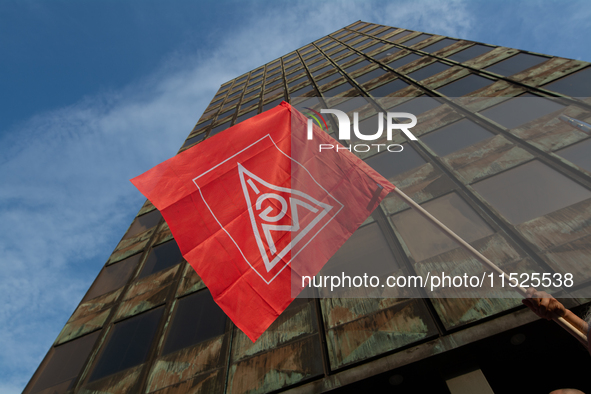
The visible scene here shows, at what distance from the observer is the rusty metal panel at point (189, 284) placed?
11.3m

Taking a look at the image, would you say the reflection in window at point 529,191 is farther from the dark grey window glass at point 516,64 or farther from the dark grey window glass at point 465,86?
the dark grey window glass at point 516,64

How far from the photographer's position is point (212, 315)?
10141mm

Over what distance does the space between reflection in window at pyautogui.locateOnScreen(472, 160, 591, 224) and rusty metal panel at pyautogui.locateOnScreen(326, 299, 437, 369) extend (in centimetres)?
357

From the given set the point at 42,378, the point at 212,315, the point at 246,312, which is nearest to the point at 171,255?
the point at 212,315

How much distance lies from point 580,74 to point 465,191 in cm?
777

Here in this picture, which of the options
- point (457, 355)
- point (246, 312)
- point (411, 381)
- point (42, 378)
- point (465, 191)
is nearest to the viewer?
point (246, 312)

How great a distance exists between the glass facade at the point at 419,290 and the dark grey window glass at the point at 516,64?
0.10 m

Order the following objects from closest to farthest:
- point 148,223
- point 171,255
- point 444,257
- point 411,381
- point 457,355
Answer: point 457,355, point 411,381, point 444,257, point 171,255, point 148,223

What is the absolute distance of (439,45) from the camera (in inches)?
875

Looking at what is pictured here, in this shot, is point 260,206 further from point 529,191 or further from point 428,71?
point 428,71

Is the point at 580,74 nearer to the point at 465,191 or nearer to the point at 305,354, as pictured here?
the point at 465,191

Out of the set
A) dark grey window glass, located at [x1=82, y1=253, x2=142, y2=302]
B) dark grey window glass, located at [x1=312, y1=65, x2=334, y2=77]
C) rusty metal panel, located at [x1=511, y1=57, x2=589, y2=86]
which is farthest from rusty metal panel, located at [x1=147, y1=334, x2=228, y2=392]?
dark grey window glass, located at [x1=312, y1=65, x2=334, y2=77]

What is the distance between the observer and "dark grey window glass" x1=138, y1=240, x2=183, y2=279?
13305 mm

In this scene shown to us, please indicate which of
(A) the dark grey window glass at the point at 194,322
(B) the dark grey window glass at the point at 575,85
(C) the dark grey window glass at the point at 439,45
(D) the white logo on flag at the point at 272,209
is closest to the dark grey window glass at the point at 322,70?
(C) the dark grey window glass at the point at 439,45
